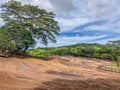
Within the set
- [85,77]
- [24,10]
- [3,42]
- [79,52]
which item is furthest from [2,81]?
[79,52]

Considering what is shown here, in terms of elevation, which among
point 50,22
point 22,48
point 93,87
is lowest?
point 93,87

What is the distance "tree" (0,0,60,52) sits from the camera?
42812 millimetres

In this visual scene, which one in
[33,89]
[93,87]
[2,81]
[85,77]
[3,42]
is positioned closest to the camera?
[33,89]

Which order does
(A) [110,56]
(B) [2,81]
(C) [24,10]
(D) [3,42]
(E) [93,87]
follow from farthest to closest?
(A) [110,56] → (C) [24,10] → (D) [3,42] → (E) [93,87] → (B) [2,81]

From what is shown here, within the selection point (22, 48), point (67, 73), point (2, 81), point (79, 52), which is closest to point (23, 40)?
point (22, 48)

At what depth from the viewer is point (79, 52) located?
73188 millimetres

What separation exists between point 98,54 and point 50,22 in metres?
30.2

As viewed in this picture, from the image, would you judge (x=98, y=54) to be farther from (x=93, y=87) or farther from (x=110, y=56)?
(x=93, y=87)

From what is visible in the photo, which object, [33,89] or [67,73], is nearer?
[33,89]

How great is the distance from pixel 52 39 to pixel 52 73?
44.8 ft

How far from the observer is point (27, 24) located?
1729 inches

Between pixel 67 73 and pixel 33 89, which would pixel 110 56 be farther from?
pixel 33 89

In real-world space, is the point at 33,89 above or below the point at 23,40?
below

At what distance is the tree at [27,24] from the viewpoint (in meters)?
42.8
